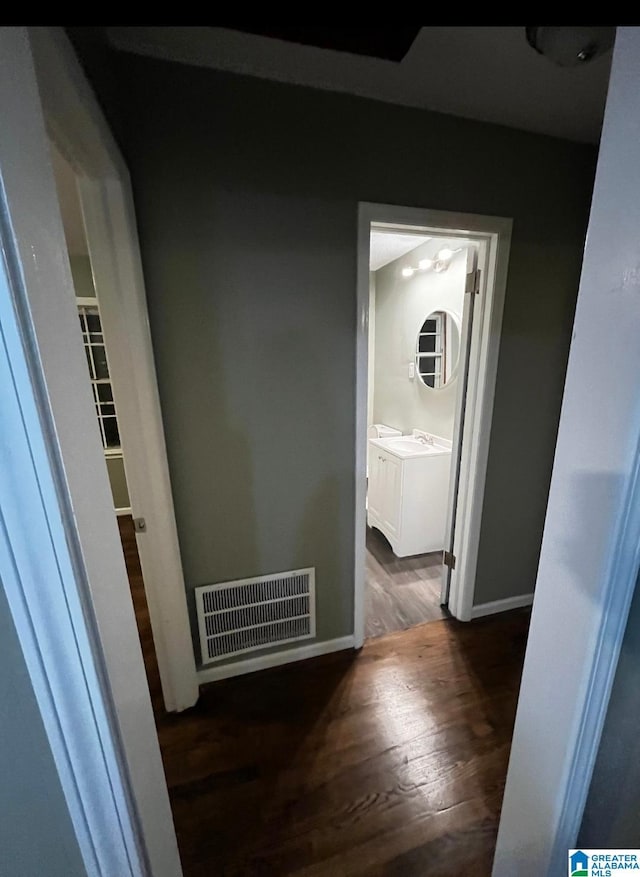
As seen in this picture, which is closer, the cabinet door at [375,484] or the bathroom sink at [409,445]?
the bathroom sink at [409,445]

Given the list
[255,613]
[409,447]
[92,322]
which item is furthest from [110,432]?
[409,447]

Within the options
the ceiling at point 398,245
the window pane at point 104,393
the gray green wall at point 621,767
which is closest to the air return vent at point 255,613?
the gray green wall at point 621,767

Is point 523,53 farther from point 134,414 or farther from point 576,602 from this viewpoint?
point 134,414

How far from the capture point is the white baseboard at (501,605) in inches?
79.0

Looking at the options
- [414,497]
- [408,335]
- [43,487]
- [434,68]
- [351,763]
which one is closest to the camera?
[43,487]

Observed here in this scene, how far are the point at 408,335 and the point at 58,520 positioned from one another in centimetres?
307

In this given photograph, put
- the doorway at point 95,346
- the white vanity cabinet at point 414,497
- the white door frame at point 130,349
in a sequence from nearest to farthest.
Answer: the white door frame at point 130,349
the white vanity cabinet at point 414,497
the doorway at point 95,346

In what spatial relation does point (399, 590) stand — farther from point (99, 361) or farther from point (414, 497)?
point (99, 361)

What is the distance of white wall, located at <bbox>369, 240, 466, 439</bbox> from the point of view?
8.49 ft

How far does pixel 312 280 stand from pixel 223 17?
1185mm

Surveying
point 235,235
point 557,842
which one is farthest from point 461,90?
point 557,842

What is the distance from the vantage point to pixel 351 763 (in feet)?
4.24

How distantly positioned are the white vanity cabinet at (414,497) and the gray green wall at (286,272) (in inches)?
26.6

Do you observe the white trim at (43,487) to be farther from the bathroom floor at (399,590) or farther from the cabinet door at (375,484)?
the cabinet door at (375,484)
